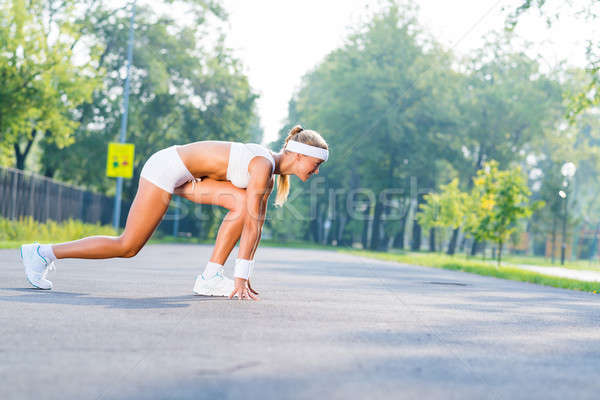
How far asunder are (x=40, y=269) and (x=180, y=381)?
381 centimetres

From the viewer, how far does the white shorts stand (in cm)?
614

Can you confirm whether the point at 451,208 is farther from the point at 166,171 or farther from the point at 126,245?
the point at 126,245

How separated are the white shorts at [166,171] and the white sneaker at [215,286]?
0.83 meters

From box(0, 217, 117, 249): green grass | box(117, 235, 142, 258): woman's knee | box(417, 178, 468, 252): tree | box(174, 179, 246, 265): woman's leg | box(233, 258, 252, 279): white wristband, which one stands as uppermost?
box(417, 178, 468, 252): tree

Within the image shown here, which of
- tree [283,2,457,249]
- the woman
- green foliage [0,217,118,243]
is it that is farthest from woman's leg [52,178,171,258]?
tree [283,2,457,249]

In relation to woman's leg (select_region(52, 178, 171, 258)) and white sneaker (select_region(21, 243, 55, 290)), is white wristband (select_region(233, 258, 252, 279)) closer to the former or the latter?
woman's leg (select_region(52, 178, 171, 258))

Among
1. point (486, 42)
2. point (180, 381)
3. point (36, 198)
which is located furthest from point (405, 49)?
point (180, 381)

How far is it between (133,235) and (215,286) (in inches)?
32.8

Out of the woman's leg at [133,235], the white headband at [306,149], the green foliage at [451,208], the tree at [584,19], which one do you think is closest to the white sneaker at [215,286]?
the woman's leg at [133,235]

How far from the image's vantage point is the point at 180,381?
2852 millimetres

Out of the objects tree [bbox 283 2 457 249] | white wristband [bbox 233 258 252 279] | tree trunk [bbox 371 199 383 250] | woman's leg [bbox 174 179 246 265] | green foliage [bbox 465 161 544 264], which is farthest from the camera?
tree trunk [bbox 371 199 383 250]

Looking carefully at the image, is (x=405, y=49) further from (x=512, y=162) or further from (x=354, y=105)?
(x=512, y=162)

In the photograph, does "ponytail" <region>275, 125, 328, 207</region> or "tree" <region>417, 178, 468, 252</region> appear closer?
"ponytail" <region>275, 125, 328, 207</region>

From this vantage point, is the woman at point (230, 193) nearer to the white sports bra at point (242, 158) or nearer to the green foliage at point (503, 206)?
the white sports bra at point (242, 158)
